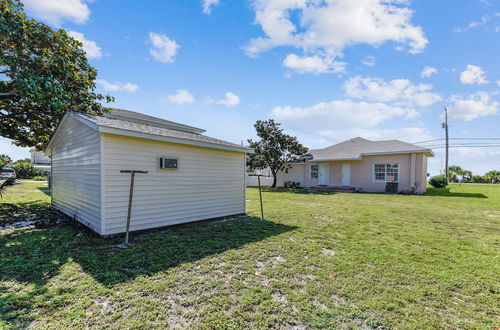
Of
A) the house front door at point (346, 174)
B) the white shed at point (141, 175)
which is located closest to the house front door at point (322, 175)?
the house front door at point (346, 174)

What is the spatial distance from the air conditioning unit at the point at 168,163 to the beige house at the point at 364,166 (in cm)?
1496

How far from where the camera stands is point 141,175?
5145 millimetres

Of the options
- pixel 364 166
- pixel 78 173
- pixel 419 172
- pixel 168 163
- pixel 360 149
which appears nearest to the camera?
pixel 168 163

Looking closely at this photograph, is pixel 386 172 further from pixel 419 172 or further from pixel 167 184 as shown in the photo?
pixel 167 184

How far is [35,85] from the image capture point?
625 centimetres

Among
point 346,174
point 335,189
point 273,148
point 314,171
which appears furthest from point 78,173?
point 346,174

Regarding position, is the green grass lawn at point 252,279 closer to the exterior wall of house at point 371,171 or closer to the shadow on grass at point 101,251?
the shadow on grass at point 101,251

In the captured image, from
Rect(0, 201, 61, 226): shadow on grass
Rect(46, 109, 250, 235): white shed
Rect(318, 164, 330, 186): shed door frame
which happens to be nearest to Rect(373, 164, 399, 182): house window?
Rect(318, 164, 330, 186): shed door frame

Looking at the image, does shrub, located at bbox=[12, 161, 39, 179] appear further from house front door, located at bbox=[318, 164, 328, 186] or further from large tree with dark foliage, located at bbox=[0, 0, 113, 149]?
house front door, located at bbox=[318, 164, 328, 186]

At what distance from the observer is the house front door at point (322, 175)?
63.6 ft

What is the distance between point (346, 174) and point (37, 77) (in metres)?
19.1

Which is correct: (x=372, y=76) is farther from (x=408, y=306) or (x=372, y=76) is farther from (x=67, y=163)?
(x=67, y=163)

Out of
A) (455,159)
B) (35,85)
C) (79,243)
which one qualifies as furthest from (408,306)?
(455,159)

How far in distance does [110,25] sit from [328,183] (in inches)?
709
